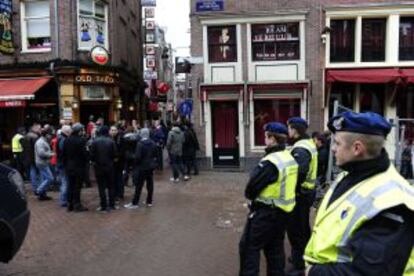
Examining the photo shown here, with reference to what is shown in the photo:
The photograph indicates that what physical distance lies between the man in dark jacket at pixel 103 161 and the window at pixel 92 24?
33.6ft

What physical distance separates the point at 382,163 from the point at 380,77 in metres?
13.8

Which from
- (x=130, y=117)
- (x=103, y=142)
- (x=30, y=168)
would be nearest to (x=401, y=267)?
(x=103, y=142)

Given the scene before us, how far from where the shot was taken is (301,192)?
19.7 ft

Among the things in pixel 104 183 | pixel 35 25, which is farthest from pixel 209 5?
pixel 104 183

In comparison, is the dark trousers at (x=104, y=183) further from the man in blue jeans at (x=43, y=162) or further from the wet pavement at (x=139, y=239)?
the man in blue jeans at (x=43, y=162)

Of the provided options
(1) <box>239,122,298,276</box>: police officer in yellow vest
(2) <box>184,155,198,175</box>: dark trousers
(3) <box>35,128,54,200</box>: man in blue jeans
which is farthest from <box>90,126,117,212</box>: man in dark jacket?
(2) <box>184,155,198,175</box>: dark trousers

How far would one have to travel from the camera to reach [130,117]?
86.4 feet

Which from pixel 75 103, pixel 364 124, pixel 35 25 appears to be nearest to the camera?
pixel 364 124

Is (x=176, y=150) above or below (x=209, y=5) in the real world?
below

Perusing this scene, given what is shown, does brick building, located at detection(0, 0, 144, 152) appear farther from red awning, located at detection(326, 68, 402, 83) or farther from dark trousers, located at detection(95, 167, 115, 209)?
red awning, located at detection(326, 68, 402, 83)

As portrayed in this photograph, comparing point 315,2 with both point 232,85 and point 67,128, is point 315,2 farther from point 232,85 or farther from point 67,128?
point 67,128

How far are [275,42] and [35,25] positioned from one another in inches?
377

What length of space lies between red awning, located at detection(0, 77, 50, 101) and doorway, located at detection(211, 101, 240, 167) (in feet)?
21.4

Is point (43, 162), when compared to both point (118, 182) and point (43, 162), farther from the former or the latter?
point (118, 182)
